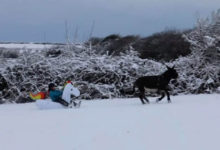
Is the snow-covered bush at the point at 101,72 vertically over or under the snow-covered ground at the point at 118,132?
over

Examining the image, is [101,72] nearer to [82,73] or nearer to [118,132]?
[82,73]

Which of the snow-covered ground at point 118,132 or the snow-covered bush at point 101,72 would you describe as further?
the snow-covered bush at point 101,72

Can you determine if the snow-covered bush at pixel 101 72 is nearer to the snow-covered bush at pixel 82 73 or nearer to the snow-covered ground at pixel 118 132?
the snow-covered bush at pixel 82 73

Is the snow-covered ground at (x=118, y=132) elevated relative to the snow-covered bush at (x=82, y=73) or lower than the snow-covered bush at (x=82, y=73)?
lower

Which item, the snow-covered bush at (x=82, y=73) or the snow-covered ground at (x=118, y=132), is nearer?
the snow-covered ground at (x=118, y=132)

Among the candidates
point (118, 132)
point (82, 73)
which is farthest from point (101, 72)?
point (118, 132)

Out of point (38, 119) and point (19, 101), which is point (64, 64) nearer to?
point (19, 101)

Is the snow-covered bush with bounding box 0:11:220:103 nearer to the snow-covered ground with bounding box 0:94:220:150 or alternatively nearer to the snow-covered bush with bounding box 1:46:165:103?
the snow-covered bush with bounding box 1:46:165:103

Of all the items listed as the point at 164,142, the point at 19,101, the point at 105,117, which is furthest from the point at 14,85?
the point at 164,142

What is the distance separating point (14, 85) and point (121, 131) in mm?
9831

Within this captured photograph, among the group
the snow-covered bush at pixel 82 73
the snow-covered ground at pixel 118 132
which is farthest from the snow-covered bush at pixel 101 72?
the snow-covered ground at pixel 118 132

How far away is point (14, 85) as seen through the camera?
14.3 metres

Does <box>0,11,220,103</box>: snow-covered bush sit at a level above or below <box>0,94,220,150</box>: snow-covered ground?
above

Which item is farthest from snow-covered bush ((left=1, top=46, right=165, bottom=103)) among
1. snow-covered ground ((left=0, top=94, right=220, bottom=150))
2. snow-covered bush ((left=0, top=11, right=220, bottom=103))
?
snow-covered ground ((left=0, top=94, right=220, bottom=150))
